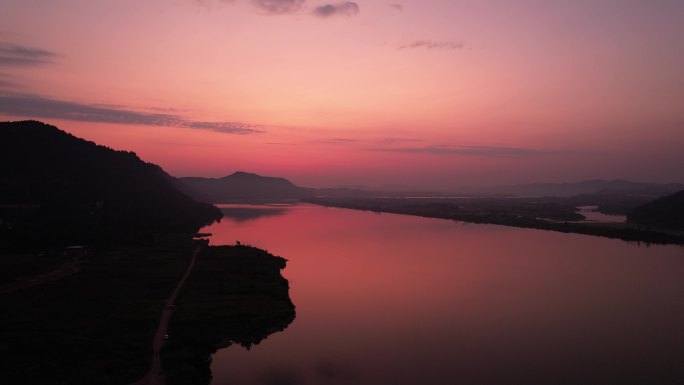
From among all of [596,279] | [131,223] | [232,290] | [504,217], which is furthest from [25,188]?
[504,217]

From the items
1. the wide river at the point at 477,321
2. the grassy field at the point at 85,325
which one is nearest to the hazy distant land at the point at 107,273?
the grassy field at the point at 85,325

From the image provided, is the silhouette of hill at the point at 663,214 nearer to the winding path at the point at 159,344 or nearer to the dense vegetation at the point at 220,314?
the dense vegetation at the point at 220,314

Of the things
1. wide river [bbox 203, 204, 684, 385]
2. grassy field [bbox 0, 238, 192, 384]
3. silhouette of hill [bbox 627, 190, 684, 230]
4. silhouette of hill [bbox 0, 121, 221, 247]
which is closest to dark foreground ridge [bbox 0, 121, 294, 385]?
grassy field [bbox 0, 238, 192, 384]

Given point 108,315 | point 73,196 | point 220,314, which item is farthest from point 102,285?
point 73,196

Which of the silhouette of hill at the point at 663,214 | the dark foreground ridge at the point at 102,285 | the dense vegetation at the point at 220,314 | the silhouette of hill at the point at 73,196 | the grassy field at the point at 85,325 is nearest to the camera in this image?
the grassy field at the point at 85,325

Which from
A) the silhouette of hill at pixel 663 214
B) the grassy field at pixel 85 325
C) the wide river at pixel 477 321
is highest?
the silhouette of hill at pixel 663 214

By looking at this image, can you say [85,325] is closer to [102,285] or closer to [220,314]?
[220,314]
